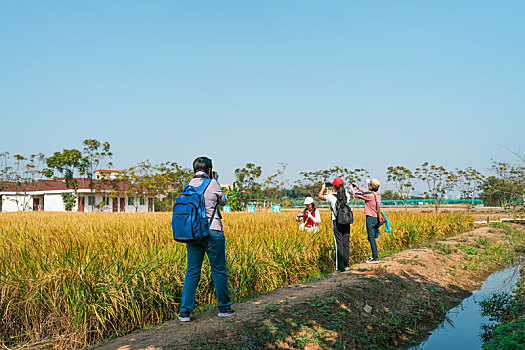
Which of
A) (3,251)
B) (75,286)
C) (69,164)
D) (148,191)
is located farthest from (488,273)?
(69,164)

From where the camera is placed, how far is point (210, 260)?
14.1ft

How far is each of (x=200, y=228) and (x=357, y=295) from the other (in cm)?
291

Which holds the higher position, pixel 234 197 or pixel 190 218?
pixel 234 197

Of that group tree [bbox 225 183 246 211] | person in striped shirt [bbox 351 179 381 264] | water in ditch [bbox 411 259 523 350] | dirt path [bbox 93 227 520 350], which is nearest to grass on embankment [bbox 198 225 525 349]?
dirt path [bbox 93 227 520 350]

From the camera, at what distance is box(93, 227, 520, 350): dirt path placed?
388cm

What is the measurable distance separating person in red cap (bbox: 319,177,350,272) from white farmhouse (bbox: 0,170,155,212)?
37.0 metres

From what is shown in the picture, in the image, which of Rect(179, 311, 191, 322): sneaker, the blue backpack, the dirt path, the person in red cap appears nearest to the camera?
the dirt path

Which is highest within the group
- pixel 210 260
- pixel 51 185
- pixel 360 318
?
pixel 51 185

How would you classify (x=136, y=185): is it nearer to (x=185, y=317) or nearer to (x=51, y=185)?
(x=51, y=185)

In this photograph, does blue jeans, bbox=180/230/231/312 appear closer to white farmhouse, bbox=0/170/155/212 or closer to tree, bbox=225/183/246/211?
tree, bbox=225/183/246/211

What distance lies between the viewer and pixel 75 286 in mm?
4160

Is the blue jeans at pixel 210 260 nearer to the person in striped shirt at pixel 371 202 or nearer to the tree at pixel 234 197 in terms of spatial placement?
the person in striped shirt at pixel 371 202

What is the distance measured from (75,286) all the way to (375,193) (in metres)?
5.74

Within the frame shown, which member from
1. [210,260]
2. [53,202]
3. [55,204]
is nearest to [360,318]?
[210,260]
